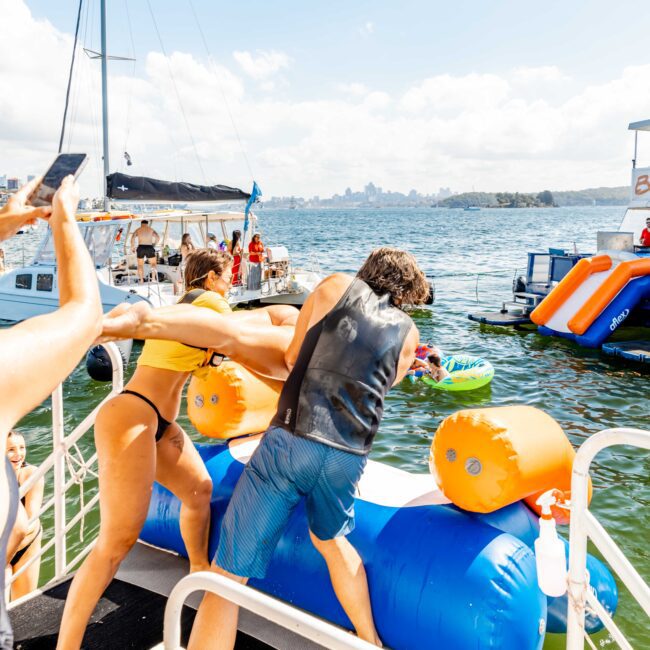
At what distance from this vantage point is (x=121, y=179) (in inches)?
612

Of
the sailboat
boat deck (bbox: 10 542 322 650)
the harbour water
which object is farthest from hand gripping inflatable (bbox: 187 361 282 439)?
the sailboat

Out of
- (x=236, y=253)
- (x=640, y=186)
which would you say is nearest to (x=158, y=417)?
(x=236, y=253)

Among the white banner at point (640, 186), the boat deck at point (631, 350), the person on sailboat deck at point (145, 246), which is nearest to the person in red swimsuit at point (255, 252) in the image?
the person on sailboat deck at point (145, 246)

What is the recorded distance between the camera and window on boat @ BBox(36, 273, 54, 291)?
627 inches

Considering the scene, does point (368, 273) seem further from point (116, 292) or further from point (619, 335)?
point (619, 335)

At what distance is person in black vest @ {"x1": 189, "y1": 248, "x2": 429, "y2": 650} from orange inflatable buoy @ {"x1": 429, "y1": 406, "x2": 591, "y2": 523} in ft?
2.24

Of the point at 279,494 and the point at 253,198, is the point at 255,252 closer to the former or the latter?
the point at 253,198

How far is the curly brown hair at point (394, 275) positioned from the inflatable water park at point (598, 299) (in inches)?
431

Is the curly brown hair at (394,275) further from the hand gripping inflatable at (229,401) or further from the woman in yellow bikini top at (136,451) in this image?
the hand gripping inflatable at (229,401)

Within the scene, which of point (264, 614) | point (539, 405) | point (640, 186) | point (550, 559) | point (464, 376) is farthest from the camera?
point (640, 186)

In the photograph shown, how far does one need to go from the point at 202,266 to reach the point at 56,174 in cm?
147

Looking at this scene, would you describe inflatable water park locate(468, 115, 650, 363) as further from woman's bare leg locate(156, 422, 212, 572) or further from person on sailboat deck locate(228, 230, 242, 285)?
woman's bare leg locate(156, 422, 212, 572)

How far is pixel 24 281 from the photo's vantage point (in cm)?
1609

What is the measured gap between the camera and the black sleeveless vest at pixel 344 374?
251 centimetres
